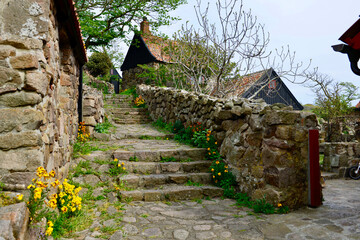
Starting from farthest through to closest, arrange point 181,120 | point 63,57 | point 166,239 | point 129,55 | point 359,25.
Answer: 1. point 129,55
2. point 181,120
3. point 63,57
4. point 359,25
5. point 166,239

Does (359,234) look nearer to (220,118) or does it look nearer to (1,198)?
(220,118)

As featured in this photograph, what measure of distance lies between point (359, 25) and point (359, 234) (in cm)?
248

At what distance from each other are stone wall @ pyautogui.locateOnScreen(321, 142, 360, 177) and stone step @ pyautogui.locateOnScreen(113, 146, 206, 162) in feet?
18.3

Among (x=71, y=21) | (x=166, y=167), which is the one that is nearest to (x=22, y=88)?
(x=71, y=21)

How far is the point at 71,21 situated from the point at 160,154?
2908mm

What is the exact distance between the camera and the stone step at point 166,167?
16.6 ft

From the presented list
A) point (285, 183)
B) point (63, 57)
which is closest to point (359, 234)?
point (285, 183)

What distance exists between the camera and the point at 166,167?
17.2ft

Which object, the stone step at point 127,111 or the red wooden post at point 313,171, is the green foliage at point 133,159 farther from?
the stone step at point 127,111

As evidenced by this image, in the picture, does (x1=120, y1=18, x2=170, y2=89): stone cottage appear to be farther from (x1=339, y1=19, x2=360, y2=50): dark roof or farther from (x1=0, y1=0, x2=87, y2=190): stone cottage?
(x1=0, y1=0, x2=87, y2=190): stone cottage

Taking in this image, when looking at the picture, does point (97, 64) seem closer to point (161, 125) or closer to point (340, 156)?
point (161, 125)

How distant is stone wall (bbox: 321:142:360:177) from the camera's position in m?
8.98

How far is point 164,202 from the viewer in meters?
4.39

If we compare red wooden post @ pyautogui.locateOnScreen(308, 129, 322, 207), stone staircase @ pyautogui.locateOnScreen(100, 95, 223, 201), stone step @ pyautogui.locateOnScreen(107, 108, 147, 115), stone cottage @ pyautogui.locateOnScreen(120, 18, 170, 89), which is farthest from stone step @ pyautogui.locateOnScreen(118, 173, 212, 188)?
stone cottage @ pyautogui.locateOnScreen(120, 18, 170, 89)
